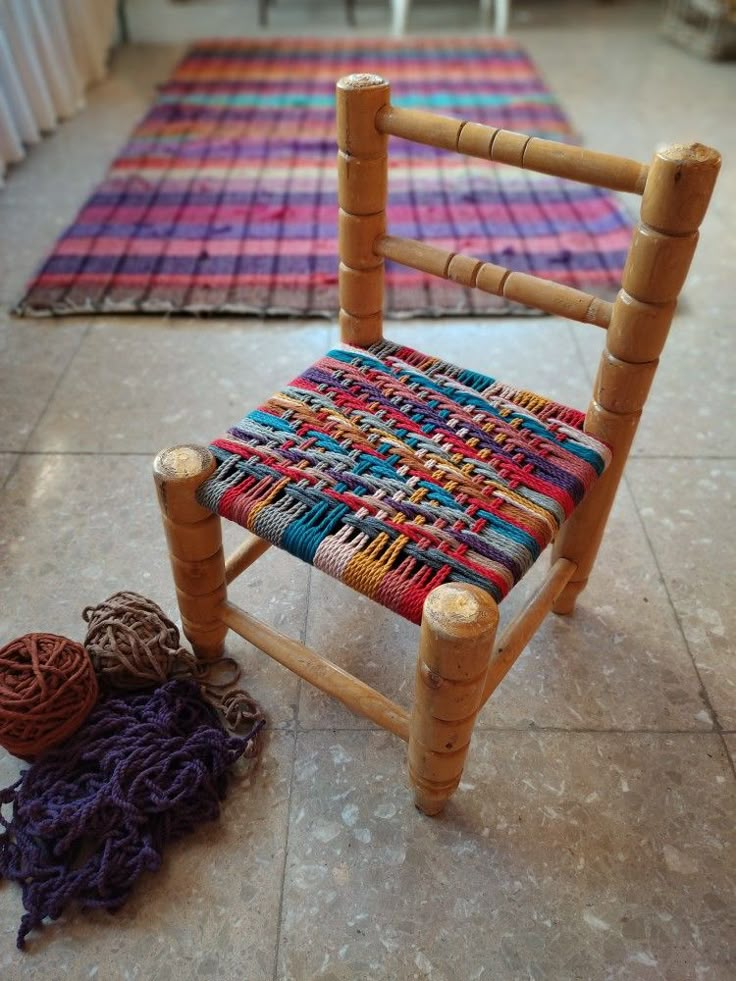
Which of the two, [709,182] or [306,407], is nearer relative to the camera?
[709,182]

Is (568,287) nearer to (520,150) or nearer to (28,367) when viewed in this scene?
(520,150)

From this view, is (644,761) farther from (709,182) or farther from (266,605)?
(709,182)

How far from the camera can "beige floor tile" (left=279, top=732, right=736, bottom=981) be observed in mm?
733

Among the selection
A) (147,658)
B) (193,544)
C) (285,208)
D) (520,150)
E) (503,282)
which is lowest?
(285,208)

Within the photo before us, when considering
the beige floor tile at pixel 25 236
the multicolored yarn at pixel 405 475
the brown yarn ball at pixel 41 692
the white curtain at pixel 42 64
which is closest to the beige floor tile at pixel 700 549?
the multicolored yarn at pixel 405 475

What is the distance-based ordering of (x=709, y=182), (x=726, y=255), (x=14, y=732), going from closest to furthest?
1. (x=709, y=182)
2. (x=14, y=732)
3. (x=726, y=255)

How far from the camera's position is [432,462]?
77cm

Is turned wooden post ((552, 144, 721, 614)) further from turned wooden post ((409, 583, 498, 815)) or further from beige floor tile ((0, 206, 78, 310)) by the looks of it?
beige floor tile ((0, 206, 78, 310))

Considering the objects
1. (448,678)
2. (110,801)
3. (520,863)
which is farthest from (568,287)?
(110,801)

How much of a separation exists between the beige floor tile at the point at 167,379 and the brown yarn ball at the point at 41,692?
A: 49 cm

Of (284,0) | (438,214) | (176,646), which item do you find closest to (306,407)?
(176,646)

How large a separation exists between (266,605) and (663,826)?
517 millimetres

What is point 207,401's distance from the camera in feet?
4.54

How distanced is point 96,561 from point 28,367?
1.74 ft
